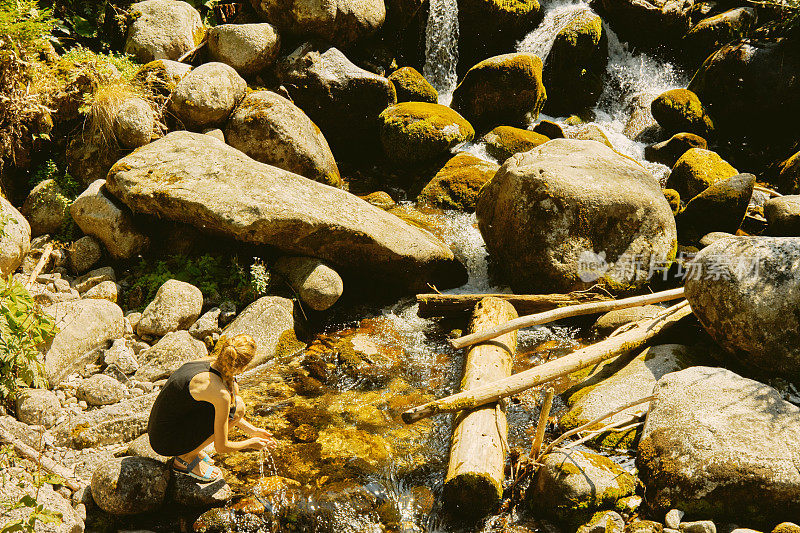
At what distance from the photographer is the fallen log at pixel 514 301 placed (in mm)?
7441

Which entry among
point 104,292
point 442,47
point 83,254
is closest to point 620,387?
point 104,292

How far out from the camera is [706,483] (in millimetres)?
4406

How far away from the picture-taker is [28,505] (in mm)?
3355

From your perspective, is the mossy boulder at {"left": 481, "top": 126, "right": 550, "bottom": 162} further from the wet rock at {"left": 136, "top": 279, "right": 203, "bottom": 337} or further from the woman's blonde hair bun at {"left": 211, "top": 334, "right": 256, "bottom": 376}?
the woman's blonde hair bun at {"left": 211, "top": 334, "right": 256, "bottom": 376}

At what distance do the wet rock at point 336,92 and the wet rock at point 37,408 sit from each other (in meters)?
7.36

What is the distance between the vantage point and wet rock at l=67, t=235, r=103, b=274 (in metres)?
7.28

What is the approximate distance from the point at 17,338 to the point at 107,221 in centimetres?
277

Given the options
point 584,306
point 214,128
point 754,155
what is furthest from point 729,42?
point 214,128

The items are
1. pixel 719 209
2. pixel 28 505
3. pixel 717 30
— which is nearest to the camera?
pixel 28 505

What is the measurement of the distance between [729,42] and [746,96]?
1861 mm

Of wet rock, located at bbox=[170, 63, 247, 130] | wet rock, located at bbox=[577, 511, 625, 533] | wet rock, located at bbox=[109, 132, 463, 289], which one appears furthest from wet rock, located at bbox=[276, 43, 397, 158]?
wet rock, located at bbox=[577, 511, 625, 533]

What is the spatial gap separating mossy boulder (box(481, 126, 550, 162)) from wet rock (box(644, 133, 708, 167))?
2897mm

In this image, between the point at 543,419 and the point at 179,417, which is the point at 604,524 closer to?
the point at 543,419

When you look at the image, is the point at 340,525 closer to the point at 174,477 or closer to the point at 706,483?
the point at 174,477
